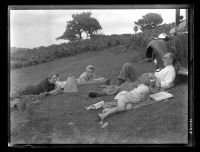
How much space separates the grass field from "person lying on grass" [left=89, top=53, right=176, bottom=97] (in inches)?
3.6

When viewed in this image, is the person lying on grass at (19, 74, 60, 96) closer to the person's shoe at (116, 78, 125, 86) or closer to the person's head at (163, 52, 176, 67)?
the person's shoe at (116, 78, 125, 86)

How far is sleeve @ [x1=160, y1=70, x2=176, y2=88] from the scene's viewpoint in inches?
259

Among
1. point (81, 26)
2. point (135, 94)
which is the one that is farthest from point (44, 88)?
point (135, 94)

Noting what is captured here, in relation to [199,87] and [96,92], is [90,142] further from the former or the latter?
[199,87]

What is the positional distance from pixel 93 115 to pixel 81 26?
5.13ft

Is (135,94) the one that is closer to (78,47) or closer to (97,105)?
(97,105)

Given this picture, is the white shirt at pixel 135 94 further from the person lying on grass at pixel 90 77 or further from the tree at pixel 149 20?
the tree at pixel 149 20

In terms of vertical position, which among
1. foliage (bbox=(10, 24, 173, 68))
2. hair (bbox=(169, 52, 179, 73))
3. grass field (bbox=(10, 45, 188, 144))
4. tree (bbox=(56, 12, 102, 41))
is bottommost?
grass field (bbox=(10, 45, 188, 144))

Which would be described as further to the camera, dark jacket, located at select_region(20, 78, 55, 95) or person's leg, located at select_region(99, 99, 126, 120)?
dark jacket, located at select_region(20, 78, 55, 95)

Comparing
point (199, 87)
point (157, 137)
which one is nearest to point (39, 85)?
point (157, 137)

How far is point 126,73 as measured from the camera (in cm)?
661

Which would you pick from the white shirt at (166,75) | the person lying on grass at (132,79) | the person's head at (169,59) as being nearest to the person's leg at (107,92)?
the person lying on grass at (132,79)

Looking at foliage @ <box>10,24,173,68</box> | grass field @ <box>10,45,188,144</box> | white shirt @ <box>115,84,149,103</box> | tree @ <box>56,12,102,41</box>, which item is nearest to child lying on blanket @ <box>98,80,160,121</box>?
white shirt @ <box>115,84,149,103</box>

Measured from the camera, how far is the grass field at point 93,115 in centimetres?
651
